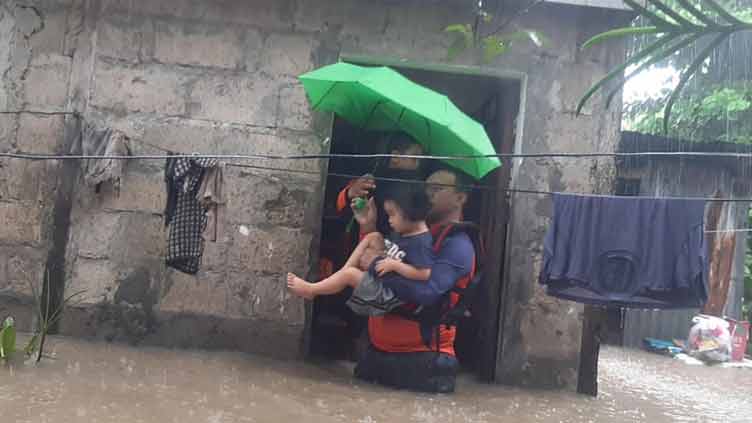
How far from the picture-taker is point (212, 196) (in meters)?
4.23

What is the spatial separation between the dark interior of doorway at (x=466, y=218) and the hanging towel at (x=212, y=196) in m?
0.96

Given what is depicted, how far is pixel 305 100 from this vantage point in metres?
4.77

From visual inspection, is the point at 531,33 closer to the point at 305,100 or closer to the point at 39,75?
the point at 305,100

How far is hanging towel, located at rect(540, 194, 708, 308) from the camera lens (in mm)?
3725

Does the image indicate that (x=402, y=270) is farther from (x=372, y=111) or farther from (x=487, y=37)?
(x=487, y=37)

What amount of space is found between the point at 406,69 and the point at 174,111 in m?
1.77

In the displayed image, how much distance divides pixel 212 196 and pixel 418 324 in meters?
1.52

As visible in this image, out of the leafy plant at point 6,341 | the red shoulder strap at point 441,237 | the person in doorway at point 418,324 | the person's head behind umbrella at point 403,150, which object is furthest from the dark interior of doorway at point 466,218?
the leafy plant at point 6,341

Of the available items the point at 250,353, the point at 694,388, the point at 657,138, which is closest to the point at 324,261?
the point at 250,353

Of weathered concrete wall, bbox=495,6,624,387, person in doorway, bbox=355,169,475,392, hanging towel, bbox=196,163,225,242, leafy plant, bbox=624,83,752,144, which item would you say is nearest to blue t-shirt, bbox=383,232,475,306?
person in doorway, bbox=355,169,475,392

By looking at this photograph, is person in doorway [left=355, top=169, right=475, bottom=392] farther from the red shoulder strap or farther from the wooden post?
the wooden post

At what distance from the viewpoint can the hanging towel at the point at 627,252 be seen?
3.72 meters

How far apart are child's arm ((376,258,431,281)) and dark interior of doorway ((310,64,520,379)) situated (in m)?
0.93

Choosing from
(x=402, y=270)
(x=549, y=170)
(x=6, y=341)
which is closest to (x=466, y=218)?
(x=549, y=170)
